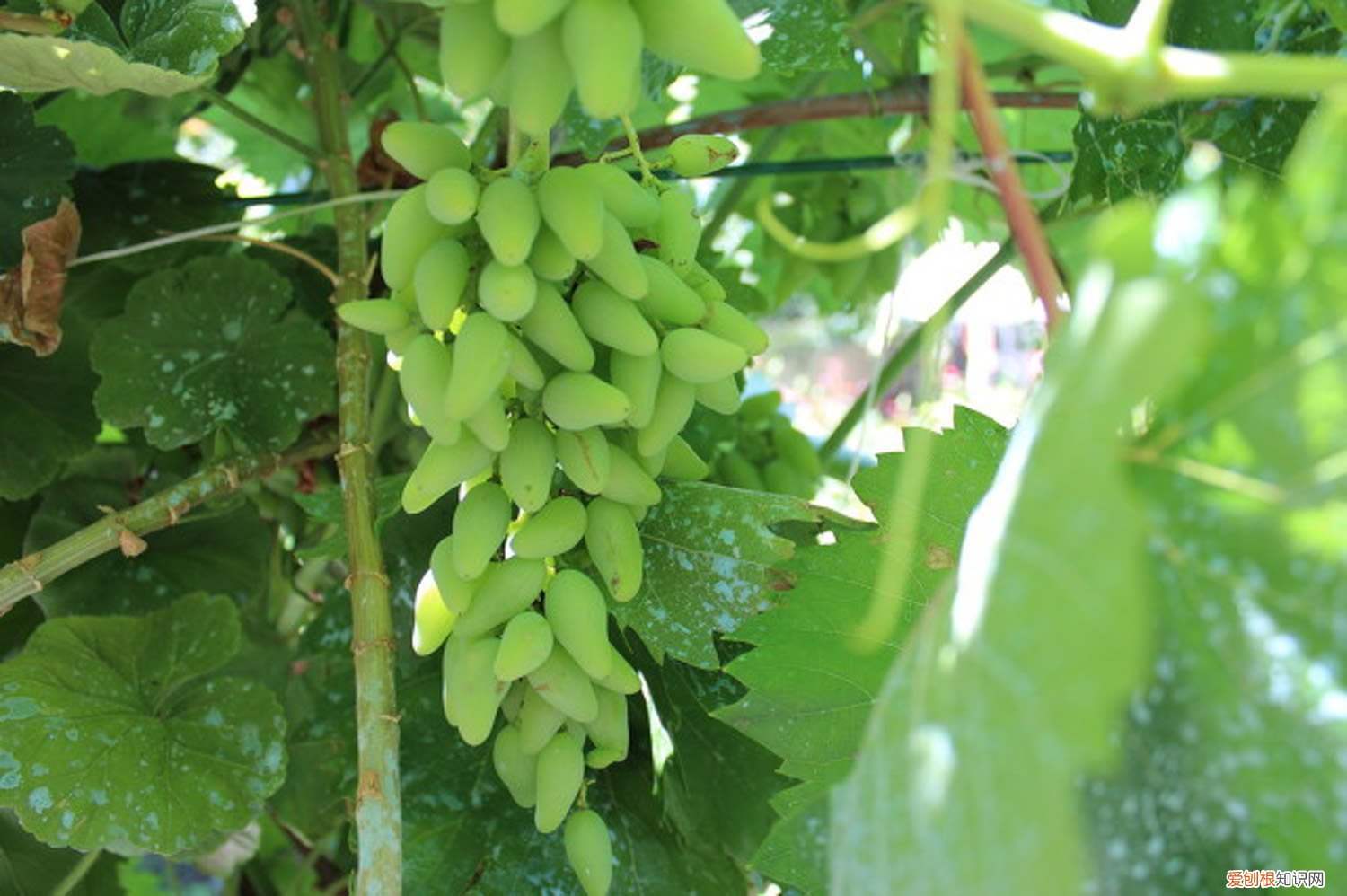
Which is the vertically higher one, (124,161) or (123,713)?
(124,161)

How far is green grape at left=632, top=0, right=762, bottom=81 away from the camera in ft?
1.36

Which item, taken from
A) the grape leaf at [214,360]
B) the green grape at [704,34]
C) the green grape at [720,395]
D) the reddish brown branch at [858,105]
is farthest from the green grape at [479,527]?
the reddish brown branch at [858,105]

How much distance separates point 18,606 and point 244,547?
Result: 159mm

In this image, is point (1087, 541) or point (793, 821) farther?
point (793, 821)

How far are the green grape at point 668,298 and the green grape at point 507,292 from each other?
6 centimetres

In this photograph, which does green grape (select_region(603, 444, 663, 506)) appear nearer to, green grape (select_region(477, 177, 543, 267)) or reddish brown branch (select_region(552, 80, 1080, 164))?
green grape (select_region(477, 177, 543, 267))

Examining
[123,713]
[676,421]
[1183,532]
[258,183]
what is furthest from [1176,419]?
[258,183]

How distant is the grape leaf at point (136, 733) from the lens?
0.73m

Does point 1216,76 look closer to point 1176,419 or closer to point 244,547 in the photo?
point 1176,419

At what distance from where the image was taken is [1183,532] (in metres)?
0.35

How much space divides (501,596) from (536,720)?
6cm

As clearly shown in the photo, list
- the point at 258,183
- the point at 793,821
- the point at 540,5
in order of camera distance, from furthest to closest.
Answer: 1. the point at 258,183
2. the point at 793,821
3. the point at 540,5

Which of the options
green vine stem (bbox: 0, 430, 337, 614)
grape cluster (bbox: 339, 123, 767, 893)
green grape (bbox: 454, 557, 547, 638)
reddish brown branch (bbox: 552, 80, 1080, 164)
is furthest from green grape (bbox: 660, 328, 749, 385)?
reddish brown branch (bbox: 552, 80, 1080, 164)

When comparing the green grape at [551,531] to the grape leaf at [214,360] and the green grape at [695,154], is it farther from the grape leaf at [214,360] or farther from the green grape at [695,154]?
the grape leaf at [214,360]
